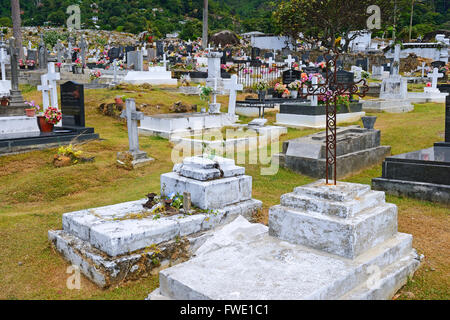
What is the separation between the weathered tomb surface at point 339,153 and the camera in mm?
8320

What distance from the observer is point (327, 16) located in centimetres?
4328

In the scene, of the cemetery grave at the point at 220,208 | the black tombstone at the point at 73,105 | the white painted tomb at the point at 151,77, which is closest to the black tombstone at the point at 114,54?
the white painted tomb at the point at 151,77

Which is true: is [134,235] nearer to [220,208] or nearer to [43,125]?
[220,208]

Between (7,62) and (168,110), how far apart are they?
12.7 metres

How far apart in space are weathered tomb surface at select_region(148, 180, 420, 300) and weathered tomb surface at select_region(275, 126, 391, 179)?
399cm

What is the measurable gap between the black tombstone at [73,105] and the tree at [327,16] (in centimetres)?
3330

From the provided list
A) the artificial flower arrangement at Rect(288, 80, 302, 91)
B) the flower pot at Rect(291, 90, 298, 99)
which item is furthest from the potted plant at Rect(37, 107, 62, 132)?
the flower pot at Rect(291, 90, 298, 99)

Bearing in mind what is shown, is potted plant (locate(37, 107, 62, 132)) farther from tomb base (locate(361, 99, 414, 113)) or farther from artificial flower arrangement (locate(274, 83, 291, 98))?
tomb base (locate(361, 99, 414, 113))

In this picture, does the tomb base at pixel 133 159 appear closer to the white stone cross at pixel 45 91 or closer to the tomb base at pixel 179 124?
the tomb base at pixel 179 124

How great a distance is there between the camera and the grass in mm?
4027

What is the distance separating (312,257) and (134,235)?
68.8 inches
